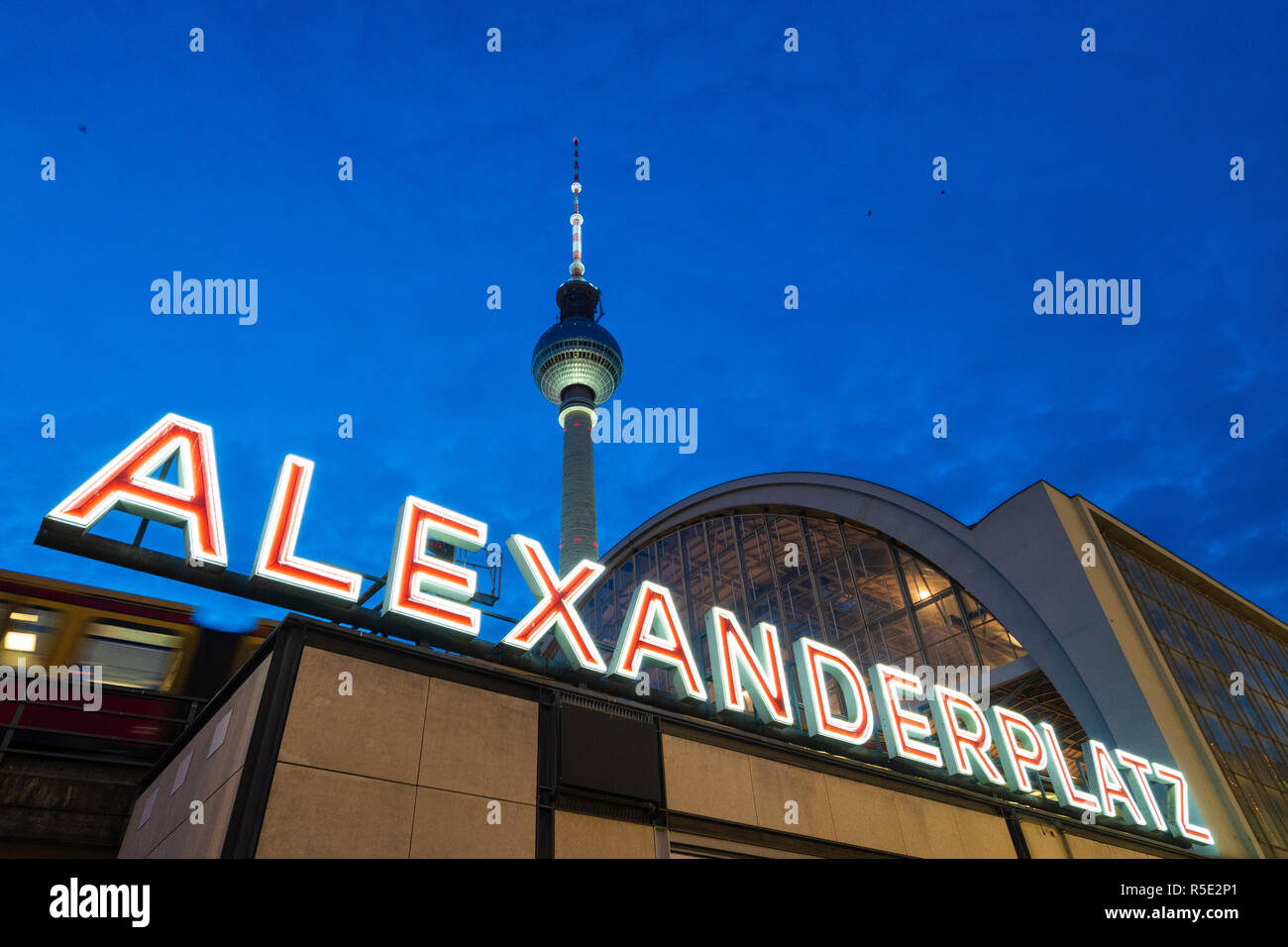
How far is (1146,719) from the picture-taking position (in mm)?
24719

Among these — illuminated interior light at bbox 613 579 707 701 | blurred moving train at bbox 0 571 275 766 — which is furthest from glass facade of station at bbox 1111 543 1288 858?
blurred moving train at bbox 0 571 275 766

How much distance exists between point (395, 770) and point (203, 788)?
288 cm

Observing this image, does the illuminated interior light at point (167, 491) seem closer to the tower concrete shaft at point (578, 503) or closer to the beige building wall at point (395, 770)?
the beige building wall at point (395, 770)

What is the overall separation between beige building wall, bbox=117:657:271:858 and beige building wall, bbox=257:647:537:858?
2.25 feet

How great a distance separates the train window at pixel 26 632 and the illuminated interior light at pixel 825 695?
14.7 metres

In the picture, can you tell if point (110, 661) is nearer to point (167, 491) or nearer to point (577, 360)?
point (167, 491)

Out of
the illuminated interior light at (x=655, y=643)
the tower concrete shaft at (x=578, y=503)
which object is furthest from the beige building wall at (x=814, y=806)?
the tower concrete shaft at (x=578, y=503)

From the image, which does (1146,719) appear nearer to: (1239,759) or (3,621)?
(1239,759)

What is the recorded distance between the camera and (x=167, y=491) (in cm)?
1123
